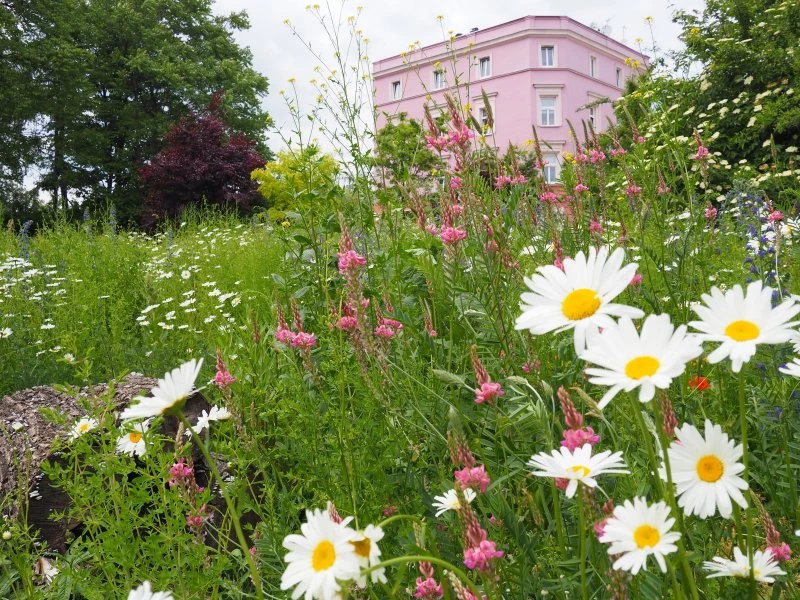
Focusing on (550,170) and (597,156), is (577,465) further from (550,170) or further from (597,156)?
(550,170)

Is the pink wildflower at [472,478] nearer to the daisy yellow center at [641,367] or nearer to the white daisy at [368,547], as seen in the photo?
the white daisy at [368,547]

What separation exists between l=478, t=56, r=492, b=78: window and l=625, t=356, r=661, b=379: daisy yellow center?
3197cm

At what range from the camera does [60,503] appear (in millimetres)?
2293

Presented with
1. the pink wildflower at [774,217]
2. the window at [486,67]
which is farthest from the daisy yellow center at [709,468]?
the window at [486,67]

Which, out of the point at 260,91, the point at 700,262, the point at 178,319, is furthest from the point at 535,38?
the point at 700,262

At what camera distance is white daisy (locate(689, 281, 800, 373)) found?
66 centimetres

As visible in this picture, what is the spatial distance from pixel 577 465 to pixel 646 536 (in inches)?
5.0

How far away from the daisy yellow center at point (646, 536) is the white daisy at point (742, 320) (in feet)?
0.63

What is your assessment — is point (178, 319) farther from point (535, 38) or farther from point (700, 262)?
point (535, 38)

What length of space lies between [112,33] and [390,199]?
28.0 meters

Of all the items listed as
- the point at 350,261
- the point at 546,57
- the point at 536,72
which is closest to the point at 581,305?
the point at 350,261

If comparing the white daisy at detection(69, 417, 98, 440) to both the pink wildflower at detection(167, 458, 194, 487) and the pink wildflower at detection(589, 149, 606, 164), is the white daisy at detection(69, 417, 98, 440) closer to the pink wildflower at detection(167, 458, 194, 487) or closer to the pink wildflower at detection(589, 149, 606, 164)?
the pink wildflower at detection(167, 458, 194, 487)

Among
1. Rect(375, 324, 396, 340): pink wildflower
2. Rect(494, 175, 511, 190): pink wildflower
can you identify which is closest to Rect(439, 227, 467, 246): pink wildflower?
Rect(375, 324, 396, 340): pink wildflower

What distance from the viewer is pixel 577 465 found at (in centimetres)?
80
